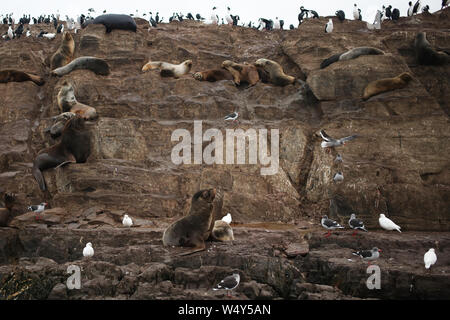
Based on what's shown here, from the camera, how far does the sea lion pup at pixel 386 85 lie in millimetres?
13711

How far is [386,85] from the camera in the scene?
13742mm

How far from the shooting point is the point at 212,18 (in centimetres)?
2461

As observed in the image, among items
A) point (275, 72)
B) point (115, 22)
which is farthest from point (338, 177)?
point (115, 22)

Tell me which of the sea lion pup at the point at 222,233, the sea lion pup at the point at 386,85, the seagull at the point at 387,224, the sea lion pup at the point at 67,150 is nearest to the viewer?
the sea lion pup at the point at 222,233

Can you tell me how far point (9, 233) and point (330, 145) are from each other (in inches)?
306

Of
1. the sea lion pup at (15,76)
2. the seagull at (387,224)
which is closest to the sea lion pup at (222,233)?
the seagull at (387,224)

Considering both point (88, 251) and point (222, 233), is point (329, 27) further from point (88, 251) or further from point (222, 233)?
point (88, 251)

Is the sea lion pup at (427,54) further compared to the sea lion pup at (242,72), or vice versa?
the sea lion pup at (242,72)

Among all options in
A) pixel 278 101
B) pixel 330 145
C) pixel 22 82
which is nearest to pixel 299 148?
pixel 330 145

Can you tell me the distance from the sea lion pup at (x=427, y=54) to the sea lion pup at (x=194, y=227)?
935 centimetres

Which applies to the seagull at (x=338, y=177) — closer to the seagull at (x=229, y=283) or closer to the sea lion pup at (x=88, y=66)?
the seagull at (x=229, y=283)

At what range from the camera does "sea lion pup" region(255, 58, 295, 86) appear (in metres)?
15.4

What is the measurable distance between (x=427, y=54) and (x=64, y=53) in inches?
475

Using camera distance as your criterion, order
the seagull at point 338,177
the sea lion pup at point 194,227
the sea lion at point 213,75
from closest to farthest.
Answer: the sea lion pup at point 194,227 < the seagull at point 338,177 < the sea lion at point 213,75
